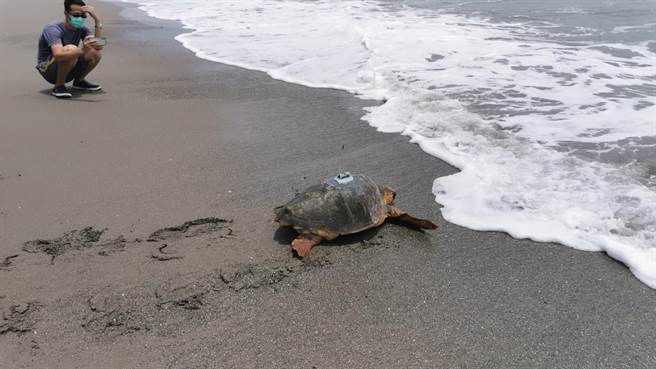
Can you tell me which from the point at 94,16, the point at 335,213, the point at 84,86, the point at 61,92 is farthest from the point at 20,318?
the point at 94,16

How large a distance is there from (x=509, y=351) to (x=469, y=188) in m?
1.70

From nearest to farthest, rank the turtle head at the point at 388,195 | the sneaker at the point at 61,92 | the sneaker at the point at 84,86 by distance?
the turtle head at the point at 388,195 < the sneaker at the point at 61,92 < the sneaker at the point at 84,86

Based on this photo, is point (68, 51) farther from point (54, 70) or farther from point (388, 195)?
point (388, 195)

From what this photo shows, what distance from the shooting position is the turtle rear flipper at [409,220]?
3150 millimetres

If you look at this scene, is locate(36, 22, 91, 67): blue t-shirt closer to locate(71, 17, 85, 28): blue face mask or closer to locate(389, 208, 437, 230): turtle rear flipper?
locate(71, 17, 85, 28): blue face mask

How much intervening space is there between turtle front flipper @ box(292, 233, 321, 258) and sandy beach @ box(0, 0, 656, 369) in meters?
0.05

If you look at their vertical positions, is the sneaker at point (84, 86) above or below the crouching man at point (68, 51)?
below

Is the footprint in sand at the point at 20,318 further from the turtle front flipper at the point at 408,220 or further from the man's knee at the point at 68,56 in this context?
the man's knee at the point at 68,56

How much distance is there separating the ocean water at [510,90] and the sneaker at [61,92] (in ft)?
8.92

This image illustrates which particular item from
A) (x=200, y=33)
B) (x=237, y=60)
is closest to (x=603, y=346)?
(x=237, y=60)

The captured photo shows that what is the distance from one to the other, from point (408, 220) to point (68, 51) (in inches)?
187

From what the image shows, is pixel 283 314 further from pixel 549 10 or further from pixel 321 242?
pixel 549 10

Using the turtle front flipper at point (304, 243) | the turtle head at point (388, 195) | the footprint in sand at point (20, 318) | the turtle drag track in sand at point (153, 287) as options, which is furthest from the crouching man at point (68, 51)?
the turtle head at point (388, 195)

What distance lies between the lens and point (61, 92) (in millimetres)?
5785
